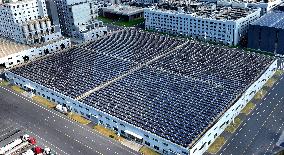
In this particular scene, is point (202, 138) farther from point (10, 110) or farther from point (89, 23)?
point (89, 23)

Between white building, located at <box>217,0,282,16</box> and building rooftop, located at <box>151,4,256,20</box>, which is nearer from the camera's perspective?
building rooftop, located at <box>151,4,256,20</box>

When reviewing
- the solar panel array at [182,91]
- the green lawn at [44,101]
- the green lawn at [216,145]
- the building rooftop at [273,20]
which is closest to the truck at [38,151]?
the solar panel array at [182,91]

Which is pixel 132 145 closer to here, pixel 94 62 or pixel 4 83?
pixel 94 62

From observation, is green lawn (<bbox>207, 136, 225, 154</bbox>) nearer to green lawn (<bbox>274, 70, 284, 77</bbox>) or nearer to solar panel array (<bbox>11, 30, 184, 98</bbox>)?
solar panel array (<bbox>11, 30, 184, 98</bbox>)

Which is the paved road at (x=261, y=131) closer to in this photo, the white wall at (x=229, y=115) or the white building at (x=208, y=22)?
the white wall at (x=229, y=115)

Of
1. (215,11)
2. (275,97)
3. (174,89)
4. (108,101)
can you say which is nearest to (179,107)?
(174,89)

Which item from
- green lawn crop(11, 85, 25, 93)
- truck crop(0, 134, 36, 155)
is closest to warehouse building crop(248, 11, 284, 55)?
green lawn crop(11, 85, 25, 93)

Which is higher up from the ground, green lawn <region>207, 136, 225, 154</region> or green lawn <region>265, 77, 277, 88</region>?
green lawn <region>265, 77, 277, 88</region>
